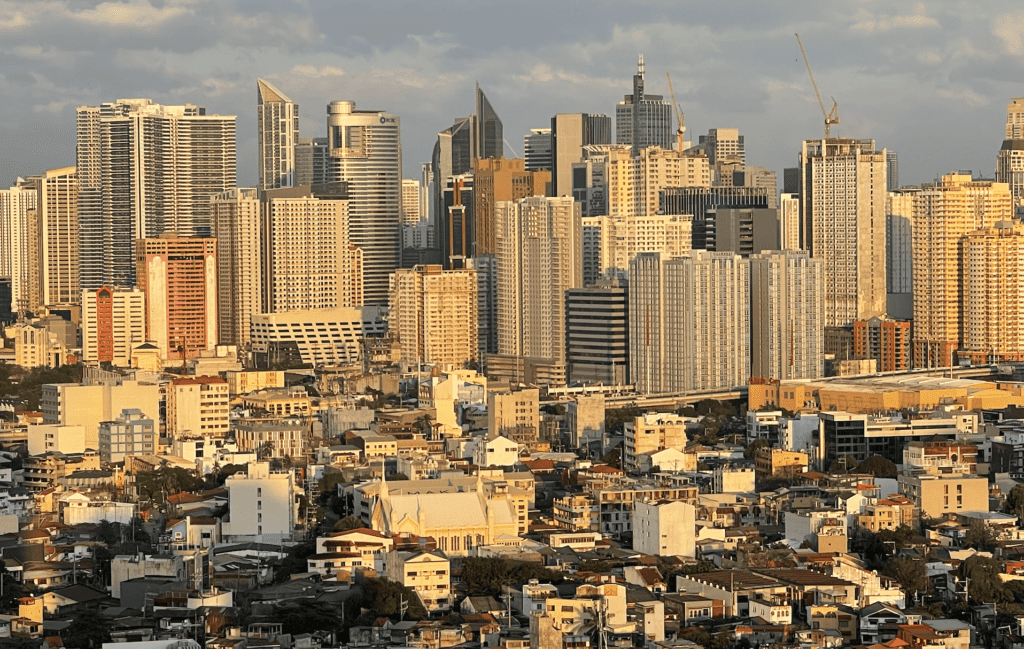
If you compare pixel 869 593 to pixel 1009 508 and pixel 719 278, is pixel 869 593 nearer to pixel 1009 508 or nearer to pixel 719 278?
pixel 1009 508

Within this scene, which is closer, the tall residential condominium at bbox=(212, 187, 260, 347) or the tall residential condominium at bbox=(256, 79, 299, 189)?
the tall residential condominium at bbox=(212, 187, 260, 347)

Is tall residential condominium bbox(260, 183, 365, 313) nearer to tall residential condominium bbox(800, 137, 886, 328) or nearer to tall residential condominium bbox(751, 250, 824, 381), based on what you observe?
tall residential condominium bbox(800, 137, 886, 328)

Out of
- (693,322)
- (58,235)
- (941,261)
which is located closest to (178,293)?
(58,235)

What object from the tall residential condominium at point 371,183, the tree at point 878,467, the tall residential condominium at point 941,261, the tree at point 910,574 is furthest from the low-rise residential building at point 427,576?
the tall residential condominium at point 371,183

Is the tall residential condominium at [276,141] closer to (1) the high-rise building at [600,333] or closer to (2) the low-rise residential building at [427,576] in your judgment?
(1) the high-rise building at [600,333]

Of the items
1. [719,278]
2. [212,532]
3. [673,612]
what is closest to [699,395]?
[719,278]

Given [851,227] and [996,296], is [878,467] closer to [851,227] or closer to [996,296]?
[996,296]

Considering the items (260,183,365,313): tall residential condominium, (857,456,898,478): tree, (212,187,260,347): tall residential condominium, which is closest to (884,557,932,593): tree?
(857,456,898,478): tree
